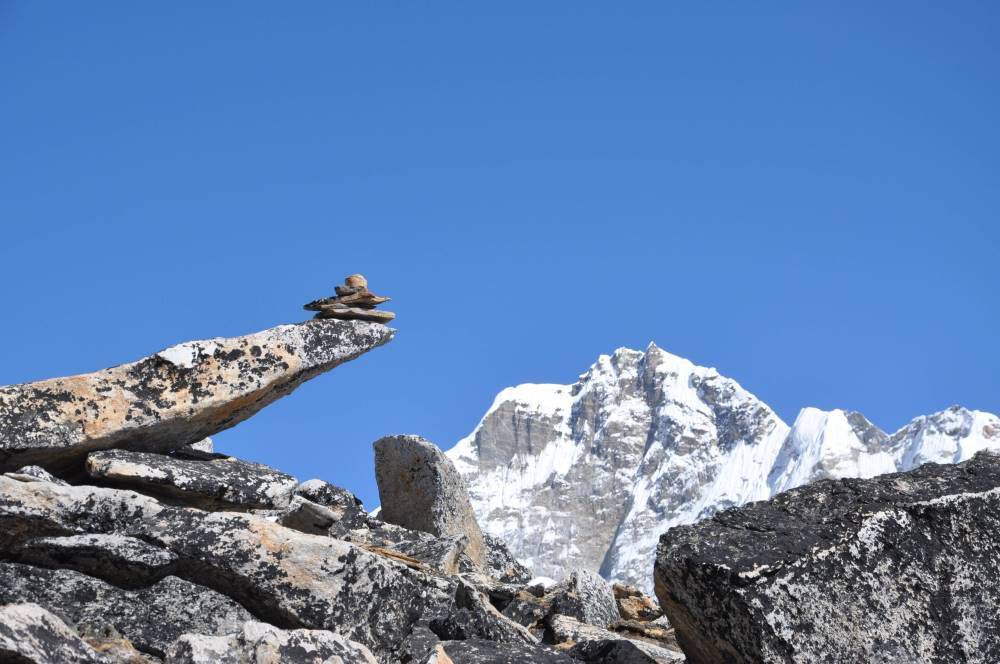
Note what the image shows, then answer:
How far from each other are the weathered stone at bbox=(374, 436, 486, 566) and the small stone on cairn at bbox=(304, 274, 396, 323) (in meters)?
4.98

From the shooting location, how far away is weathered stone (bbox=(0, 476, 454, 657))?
12117 mm

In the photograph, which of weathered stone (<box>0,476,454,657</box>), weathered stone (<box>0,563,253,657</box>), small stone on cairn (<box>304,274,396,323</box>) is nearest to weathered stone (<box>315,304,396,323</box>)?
small stone on cairn (<box>304,274,396,323</box>)

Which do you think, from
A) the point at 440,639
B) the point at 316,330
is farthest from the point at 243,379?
the point at 440,639

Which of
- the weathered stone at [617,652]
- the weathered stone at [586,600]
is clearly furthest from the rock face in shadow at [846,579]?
the weathered stone at [586,600]

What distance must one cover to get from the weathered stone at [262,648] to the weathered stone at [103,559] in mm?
3098

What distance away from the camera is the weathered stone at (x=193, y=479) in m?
15.2

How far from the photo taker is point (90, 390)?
52.0 ft

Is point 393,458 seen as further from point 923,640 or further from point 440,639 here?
point 923,640

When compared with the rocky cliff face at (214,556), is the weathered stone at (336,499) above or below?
above

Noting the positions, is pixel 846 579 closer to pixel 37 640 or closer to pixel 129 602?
pixel 37 640

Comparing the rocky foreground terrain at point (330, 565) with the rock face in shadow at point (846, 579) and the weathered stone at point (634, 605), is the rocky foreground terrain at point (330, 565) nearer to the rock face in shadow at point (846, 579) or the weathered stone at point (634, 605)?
the rock face in shadow at point (846, 579)

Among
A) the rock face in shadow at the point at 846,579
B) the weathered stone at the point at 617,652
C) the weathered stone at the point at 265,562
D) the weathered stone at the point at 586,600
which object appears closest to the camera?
the rock face in shadow at the point at 846,579

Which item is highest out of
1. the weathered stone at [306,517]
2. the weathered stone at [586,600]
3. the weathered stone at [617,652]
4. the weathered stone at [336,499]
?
the weathered stone at [336,499]

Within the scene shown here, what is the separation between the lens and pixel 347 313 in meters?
18.4
